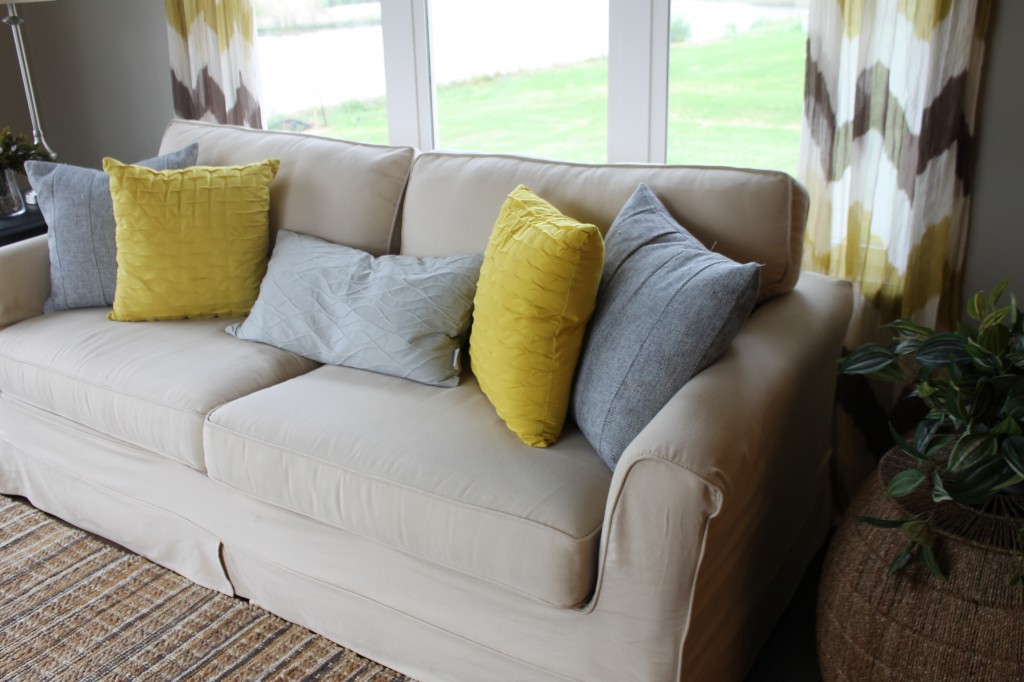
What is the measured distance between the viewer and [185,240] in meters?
2.33

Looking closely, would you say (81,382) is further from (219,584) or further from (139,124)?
(139,124)

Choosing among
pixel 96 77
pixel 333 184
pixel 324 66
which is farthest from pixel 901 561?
pixel 96 77

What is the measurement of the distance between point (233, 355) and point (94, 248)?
63cm

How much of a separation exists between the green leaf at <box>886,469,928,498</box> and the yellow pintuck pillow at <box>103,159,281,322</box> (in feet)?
5.29

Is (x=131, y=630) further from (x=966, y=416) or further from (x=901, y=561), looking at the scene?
(x=966, y=416)

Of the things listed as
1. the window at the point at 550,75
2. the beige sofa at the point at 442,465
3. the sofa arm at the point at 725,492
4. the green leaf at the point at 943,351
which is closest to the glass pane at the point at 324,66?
the window at the point at 550,75

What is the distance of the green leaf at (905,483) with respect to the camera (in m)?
1.44

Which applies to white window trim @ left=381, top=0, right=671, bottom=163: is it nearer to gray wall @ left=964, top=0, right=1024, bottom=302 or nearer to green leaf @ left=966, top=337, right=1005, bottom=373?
gray wall @ left=964, top=0, right=1024, bottom=302

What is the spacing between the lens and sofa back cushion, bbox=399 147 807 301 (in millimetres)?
1850

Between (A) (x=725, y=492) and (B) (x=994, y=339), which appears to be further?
(B) (x=994, y=339)

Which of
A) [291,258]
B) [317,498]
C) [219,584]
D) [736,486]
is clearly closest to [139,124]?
[291,258]

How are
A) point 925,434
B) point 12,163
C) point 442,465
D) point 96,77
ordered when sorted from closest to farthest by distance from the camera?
1. point 925,434
2. point 442,465
3. point 12,163
4. point 96,77

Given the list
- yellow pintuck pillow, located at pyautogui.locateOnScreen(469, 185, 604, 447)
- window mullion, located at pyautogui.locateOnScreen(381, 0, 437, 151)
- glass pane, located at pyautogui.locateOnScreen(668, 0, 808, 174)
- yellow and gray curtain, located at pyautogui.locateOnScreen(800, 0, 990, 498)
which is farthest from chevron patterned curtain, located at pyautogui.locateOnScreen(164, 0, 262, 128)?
yellow and gray curtain, located at pyautogui.locateOnScreen(800, 0, 990, 498)

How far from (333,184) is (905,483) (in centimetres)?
158
